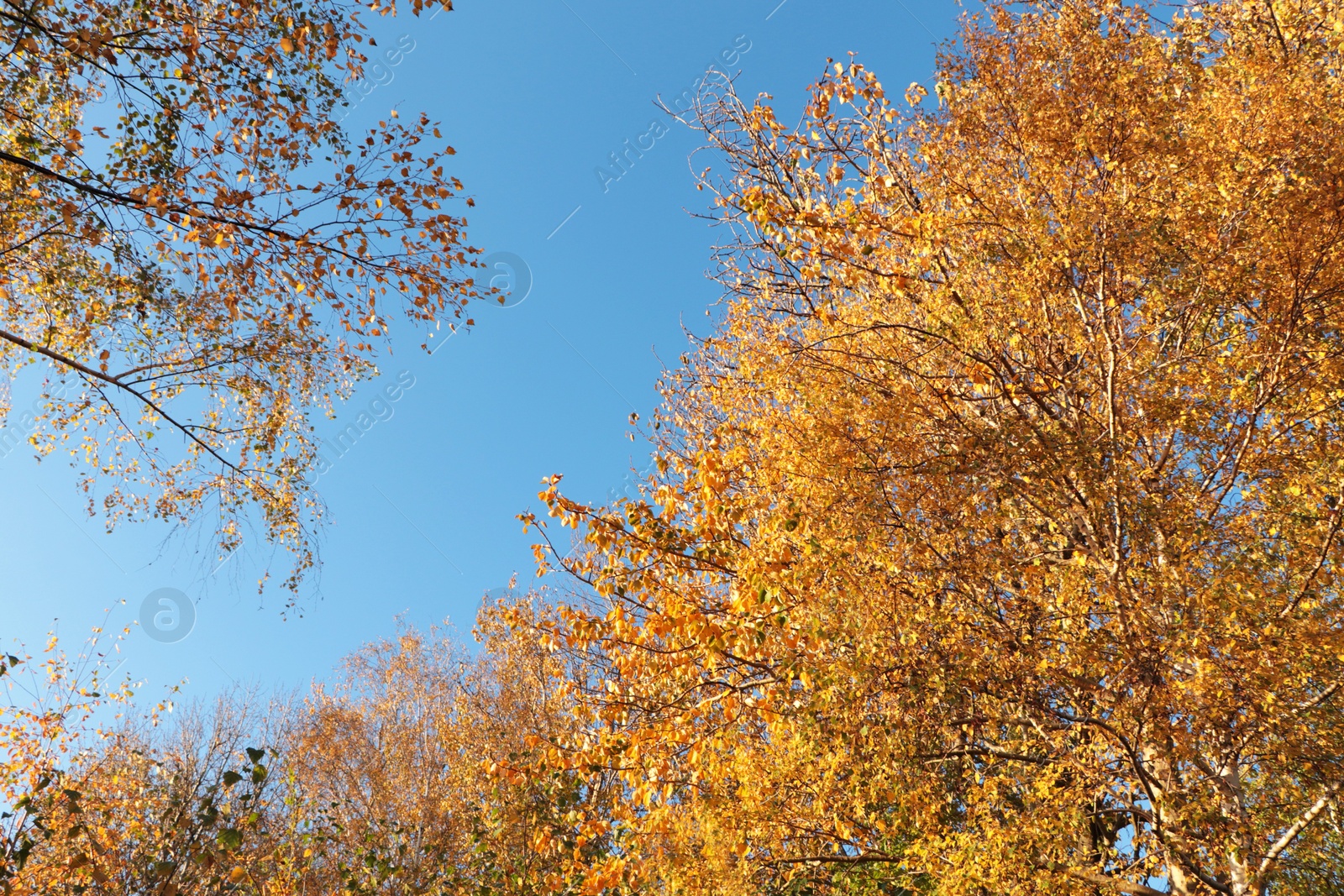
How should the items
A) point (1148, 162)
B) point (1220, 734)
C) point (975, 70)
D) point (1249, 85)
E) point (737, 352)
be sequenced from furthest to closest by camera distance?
point (737, 352)
point (975, 70)
point (1148, 162)
point (1249, 85)
point (1220, 734)

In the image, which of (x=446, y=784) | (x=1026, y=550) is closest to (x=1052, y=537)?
(x=1026, y=550)

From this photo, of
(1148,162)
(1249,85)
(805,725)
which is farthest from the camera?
(1148,162)

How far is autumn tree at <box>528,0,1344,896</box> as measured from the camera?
569cm

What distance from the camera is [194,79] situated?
615cm

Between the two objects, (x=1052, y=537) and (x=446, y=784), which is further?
(x=446, y=784)

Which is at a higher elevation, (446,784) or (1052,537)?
(1052,537)

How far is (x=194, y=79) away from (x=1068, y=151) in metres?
7.39

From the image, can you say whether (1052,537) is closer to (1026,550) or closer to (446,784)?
(1026,550)

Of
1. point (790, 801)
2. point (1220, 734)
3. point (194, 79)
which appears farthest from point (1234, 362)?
point (194, 79)

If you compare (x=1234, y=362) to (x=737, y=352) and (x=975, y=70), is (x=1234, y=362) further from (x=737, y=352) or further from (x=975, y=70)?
(x=737, y=352)

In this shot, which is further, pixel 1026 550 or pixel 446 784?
pixel 446 784

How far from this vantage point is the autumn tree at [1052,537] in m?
5.69

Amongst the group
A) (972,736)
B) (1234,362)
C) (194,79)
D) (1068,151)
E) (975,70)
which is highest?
(975,70)

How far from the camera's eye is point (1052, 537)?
25.5 feet
